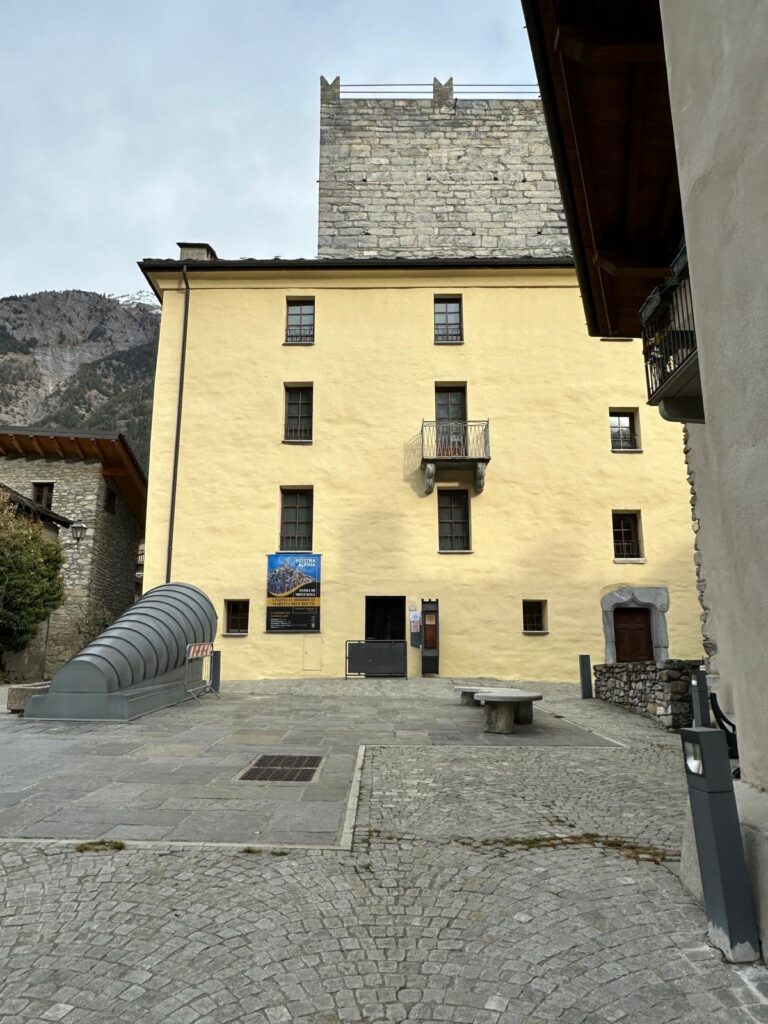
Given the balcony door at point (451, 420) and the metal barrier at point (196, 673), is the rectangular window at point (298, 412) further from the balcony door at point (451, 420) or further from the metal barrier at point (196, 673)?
the metal barrier at point (196, 673)

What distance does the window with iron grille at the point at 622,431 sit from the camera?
20.0 metres

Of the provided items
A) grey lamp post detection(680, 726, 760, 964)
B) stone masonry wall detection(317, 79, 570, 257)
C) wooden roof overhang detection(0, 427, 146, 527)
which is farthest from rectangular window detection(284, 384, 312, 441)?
grey lamp post detection(680, 726, 760, 964)

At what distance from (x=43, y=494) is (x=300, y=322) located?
11.1m

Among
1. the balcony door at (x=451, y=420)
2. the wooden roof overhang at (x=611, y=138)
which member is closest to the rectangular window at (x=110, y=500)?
the balcony door at (x=451, y=420)

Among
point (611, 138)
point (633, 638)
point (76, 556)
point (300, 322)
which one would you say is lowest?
point (633, 638)

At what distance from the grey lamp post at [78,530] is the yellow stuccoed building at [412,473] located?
15.0 ft

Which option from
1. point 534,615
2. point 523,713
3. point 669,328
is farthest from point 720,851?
point 534,615

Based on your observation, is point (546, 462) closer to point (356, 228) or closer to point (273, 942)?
point (356, 228)

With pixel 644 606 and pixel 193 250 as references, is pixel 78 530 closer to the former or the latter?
pixel 193 250

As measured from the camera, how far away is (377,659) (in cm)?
1733

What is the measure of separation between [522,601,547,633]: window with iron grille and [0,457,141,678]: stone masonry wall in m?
14.5

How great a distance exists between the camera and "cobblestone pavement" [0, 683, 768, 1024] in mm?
2354

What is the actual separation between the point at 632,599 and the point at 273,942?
693 inches

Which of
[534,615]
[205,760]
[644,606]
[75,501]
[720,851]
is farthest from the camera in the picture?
[75,501]
